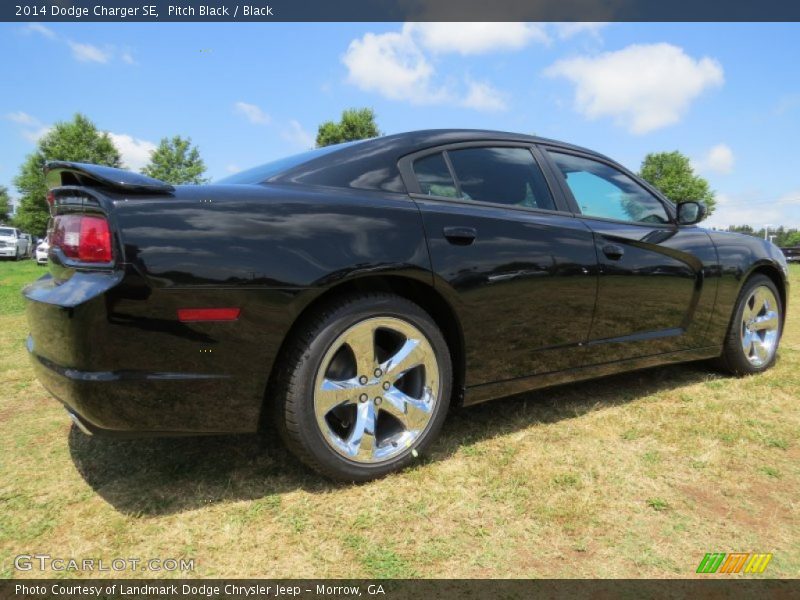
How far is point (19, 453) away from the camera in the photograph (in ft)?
7.91

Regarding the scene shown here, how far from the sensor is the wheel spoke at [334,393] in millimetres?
1986

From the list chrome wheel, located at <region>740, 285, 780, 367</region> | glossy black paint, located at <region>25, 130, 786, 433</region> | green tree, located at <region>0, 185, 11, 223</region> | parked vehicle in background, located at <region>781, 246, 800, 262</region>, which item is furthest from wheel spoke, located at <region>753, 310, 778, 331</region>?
green tree, located at <region>0, 185, 11, 223</region>

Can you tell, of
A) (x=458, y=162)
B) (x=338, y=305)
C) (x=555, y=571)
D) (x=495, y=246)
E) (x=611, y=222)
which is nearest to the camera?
(x=555, y=571)

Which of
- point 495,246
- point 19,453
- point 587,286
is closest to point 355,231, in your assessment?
point 495,246

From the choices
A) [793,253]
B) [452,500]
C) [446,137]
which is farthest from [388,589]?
[793,253]

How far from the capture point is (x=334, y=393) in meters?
2.01

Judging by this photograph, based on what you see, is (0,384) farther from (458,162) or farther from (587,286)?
(587,286)

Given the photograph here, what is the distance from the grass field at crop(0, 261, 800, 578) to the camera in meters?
1.68

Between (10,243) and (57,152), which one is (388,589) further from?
(57,152)

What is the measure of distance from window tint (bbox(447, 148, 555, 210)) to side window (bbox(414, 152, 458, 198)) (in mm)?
60

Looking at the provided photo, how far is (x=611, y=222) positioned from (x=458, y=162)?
3.24 ft

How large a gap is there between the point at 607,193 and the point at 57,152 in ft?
142

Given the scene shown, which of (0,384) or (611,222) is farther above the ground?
(611,222)

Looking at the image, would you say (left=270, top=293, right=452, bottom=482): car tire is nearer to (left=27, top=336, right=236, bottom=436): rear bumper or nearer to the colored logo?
(left=27, top=336, right=236, bottom=436): rear bumper
